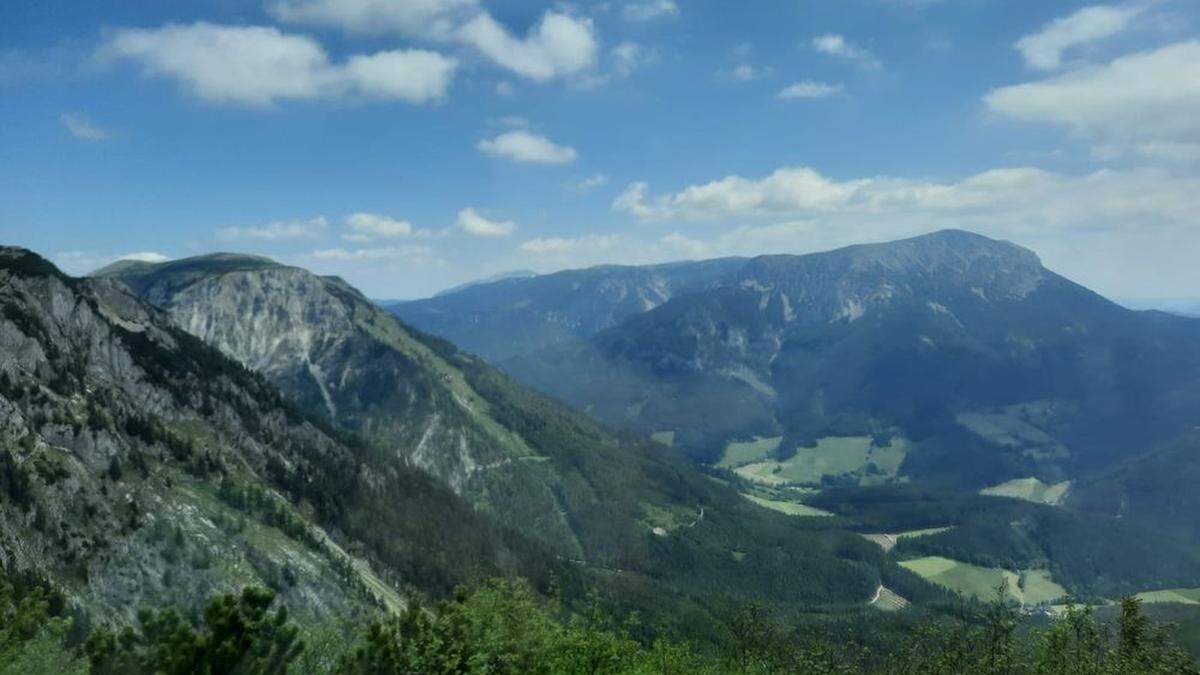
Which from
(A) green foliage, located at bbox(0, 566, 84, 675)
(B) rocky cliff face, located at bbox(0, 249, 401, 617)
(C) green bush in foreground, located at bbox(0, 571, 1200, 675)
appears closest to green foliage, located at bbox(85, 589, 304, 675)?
(C) green bush in foreground, located at bbox(0, 571, 1200, 675)

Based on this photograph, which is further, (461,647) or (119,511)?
(119,511)

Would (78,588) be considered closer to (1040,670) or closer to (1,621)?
(1,621)

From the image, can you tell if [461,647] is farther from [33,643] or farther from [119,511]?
[119,511]

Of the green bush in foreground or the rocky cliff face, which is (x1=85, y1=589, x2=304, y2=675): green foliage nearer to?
the green bush in foreground

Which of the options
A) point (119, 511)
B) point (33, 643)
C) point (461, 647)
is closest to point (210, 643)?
point (33, 643)

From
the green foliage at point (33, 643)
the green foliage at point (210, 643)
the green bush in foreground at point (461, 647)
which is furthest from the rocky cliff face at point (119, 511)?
the green foliage at point (210, 643)

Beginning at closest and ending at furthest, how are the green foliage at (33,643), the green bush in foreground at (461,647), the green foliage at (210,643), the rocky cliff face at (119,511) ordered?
the green foliage at (210,643)
the green bush in foreground at (461,647)
the green foliage at (33,643)
the rocky cliff face at (119,511)

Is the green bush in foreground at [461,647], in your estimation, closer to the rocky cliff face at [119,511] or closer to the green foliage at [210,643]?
the green foliage at [210,643]

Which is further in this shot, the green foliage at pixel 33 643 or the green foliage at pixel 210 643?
the green foliage at pixel 33 643

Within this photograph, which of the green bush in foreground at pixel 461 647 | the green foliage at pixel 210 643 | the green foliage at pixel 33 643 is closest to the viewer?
the green foliage at pixel 210 643

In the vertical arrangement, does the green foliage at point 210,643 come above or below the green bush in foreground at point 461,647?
above
